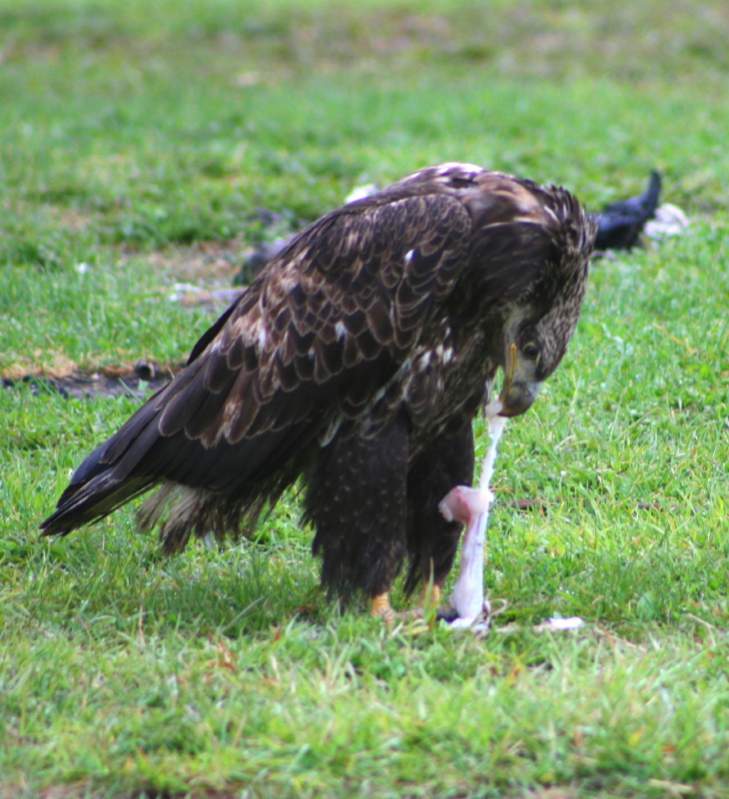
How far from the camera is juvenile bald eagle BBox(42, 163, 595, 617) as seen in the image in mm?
4715

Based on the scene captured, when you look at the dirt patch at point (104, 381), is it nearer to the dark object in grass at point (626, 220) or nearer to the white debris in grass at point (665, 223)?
the dark object in grass at point (626, 220)

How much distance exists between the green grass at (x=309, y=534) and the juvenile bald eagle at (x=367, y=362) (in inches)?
14.0

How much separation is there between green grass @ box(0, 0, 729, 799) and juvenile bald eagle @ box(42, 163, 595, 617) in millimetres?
355

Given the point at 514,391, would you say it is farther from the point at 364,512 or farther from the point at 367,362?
the point at 364,512

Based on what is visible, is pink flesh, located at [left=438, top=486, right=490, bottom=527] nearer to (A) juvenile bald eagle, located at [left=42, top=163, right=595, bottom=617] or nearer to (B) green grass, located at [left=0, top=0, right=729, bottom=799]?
(A) juvenile bald eagle, located at [left=42, top=163, right=595, bottom=617]

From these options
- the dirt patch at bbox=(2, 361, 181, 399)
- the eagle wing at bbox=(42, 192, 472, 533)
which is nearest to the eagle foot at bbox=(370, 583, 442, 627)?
the eagle wing at bbox=(42, 192, 472, 533)

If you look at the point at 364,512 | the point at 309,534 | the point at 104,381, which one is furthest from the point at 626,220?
the point at 364,512

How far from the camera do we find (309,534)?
18.9ft

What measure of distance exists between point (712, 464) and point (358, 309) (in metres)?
1.93

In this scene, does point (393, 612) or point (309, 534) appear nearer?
point (393, 612)

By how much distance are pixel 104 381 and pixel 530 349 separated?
9.96 ft

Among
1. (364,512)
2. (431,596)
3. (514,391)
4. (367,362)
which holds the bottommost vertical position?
(431,596)

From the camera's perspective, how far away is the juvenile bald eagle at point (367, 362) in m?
4.71

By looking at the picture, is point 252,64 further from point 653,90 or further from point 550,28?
point 653,90
